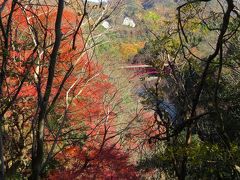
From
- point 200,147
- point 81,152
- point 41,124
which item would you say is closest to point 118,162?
point 81,152

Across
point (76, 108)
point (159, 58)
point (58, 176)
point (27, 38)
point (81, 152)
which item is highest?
point (27, 38)

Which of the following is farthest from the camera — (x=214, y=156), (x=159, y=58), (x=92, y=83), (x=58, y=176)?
(x=92, y=83)

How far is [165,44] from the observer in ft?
21.8

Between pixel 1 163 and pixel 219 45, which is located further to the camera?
pixel 1 163

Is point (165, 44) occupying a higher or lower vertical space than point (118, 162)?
higher

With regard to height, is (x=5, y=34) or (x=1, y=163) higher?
(x=5, y=34)

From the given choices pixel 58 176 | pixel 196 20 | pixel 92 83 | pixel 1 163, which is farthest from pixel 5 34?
pixel 92 83

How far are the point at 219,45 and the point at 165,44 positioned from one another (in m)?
4.87

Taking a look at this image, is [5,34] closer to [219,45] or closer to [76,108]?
[219,45]

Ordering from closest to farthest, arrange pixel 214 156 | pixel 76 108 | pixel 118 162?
1. pixel 214 156
2. pixel 118 162
3. pixel 76 108

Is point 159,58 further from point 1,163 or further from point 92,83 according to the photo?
point 1,163

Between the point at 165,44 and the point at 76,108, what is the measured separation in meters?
3.75

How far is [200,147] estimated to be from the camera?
3805 millimetres

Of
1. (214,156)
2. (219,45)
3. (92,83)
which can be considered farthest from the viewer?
(92,83)
